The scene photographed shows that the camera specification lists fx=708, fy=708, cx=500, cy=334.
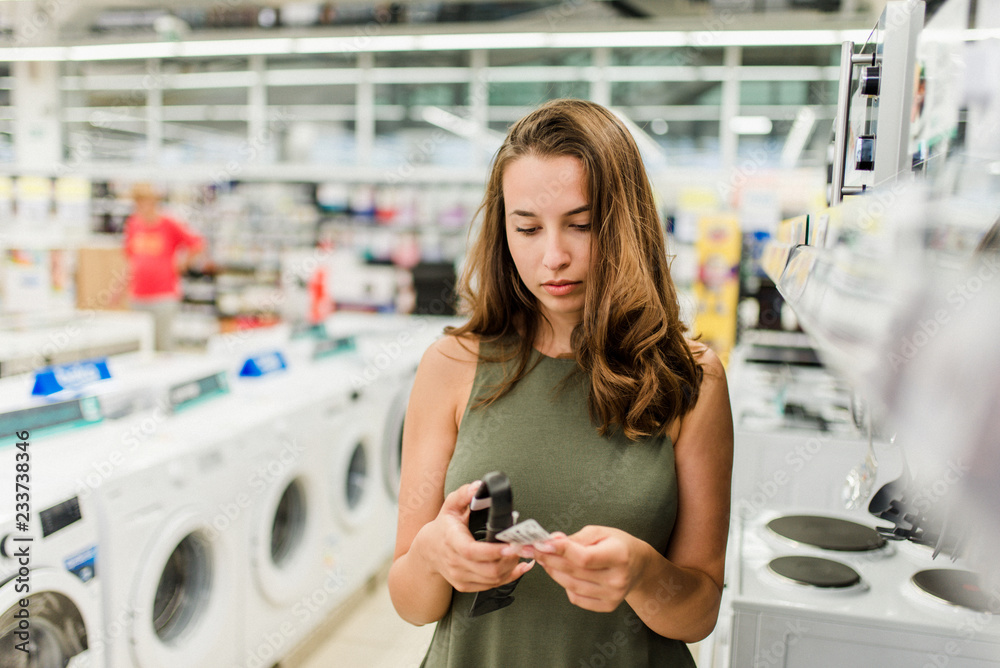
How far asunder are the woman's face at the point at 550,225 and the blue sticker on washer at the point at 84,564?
5.10 feet

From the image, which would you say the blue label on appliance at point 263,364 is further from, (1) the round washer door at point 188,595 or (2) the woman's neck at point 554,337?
(2) the woman's neck at point 554,337

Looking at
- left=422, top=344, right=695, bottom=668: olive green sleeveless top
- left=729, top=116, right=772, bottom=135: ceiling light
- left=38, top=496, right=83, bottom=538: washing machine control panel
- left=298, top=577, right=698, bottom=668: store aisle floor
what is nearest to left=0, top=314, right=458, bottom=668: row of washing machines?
left=38, top=496, right=83, bottom=538: washing machine control panel

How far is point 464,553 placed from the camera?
0.93 metres

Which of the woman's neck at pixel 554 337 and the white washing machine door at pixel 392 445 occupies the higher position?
the woman's neck at pixel 554 337

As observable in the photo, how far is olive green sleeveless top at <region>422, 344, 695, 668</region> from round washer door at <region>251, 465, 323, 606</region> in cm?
184

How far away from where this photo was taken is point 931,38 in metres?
1.34

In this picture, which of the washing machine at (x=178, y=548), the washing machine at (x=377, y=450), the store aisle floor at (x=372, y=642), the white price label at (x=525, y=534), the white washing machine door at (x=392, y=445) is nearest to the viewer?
the white price label at (x=525, y=534)

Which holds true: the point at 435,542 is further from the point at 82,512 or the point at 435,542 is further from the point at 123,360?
the point at 123,360

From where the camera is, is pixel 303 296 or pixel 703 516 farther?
pixel 303 296

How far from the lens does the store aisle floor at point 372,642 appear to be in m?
3.08

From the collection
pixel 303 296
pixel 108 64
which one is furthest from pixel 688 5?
pixel 108 64

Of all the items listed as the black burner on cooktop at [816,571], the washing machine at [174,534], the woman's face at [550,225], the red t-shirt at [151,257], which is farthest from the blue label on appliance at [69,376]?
the red t-shirt at [151,257]

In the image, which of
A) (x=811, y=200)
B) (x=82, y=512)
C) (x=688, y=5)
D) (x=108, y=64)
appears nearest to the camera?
(x=82, y=512)

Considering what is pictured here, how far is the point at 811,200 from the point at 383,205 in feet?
15.8
